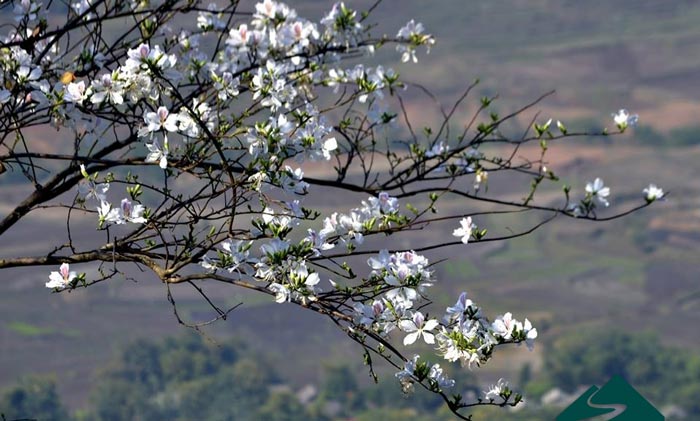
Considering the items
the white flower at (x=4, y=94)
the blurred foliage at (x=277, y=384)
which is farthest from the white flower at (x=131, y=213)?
the blurred foliage at (x=277, y=384)

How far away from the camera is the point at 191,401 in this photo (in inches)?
2995

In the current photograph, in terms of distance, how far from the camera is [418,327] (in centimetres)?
407

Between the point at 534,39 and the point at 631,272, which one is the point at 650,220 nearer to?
the point at 631,272

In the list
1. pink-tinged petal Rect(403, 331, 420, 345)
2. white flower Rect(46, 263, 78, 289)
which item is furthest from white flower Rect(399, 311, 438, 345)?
white flower Rect(46, 263, 78, 289)

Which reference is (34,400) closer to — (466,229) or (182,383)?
(182,383)

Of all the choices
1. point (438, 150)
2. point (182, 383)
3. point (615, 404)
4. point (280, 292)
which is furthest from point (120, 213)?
point (182, 383)

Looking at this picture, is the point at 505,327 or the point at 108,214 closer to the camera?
the point at 505,327

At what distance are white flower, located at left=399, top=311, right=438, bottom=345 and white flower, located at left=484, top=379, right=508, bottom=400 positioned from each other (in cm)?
32

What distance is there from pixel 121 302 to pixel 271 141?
82.8 metres

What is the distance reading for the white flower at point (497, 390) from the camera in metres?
4.21

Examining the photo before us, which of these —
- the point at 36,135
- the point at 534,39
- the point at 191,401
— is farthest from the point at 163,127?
the point at 534,39

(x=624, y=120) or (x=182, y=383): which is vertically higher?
(x=182, y=383)

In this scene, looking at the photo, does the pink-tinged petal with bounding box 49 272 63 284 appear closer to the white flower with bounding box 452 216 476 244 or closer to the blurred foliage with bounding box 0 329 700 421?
the white flower with bounding box 452 216 476 244

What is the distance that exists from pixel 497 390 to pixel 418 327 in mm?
377
